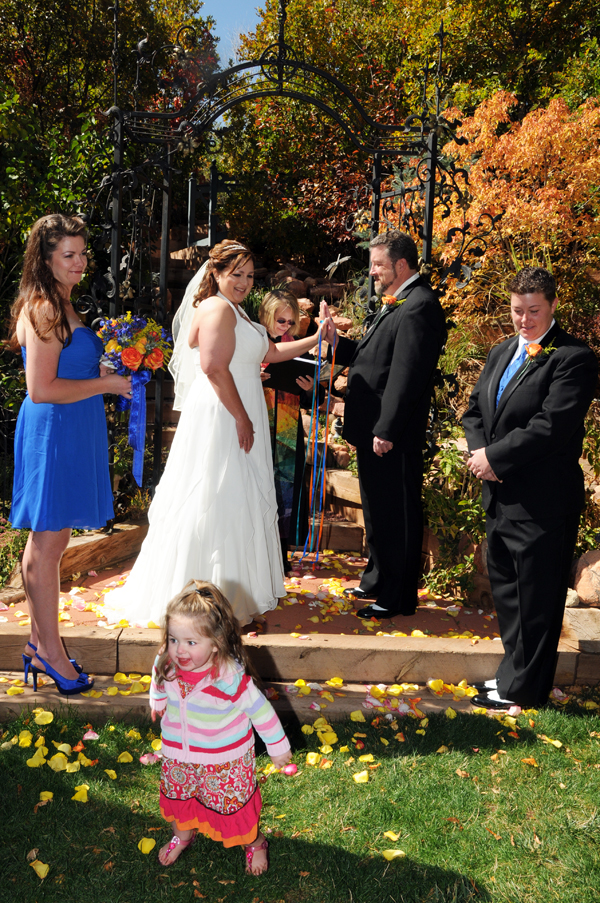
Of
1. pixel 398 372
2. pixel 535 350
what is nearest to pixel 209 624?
pixel 535 350

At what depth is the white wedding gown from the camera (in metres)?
3.88

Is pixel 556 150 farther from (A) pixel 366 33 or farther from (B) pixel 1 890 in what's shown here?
(B) pixel 1 890

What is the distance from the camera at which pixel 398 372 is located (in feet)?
13.9

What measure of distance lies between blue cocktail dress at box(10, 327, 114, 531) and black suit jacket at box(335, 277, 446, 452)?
1735mm

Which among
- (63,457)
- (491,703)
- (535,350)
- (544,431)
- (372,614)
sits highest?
(535,350)

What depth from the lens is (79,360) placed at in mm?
3352

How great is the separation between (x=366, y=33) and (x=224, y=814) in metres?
14.6

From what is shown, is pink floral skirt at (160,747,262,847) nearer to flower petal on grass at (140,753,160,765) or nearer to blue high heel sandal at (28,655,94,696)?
flower petal on grass at (140,753,160,765)

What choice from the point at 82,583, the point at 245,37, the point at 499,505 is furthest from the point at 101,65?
the point at 499,505

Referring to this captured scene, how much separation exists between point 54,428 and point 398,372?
6.61 feet

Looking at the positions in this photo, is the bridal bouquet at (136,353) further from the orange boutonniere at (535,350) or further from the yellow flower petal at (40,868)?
the yellow flower petal at (40,868)

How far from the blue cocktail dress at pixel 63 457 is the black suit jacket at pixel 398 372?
5.69 feet

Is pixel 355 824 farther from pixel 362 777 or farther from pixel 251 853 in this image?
pixel 251 853

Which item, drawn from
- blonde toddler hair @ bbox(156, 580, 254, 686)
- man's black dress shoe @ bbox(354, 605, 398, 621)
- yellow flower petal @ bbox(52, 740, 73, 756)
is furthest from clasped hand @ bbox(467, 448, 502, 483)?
yellow flower petal @ bbox(52, 740, 73, 756)
